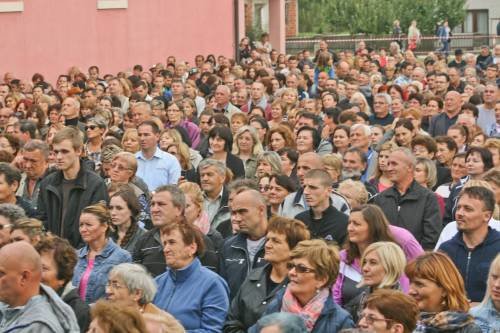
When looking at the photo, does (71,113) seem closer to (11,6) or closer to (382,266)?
(382,266)

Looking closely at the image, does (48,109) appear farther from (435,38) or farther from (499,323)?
(435,38)

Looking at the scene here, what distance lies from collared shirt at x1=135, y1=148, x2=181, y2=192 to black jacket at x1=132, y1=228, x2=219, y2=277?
13.1ft

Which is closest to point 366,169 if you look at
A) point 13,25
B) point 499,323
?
point 499,323

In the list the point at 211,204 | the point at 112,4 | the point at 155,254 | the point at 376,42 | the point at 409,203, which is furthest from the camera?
the point at 376,42

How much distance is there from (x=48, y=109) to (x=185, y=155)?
16.9 ft

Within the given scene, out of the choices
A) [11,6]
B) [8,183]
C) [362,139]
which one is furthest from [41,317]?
[11,6]

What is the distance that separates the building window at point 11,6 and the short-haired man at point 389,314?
2385 centimetres

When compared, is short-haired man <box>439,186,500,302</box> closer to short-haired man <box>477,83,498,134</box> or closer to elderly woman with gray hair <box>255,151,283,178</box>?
elderly woman with gray hair <box>255,151,283,178</box>

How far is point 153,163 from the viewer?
1530 centimetres

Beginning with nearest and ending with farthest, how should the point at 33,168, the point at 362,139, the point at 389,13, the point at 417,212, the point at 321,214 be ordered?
the point at 321,214 → the point at 417,212 → the point at 33,168 → the point at 362,139 → the point at 389,13

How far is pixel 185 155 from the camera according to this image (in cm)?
1608

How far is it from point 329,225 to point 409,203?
1.23 metres

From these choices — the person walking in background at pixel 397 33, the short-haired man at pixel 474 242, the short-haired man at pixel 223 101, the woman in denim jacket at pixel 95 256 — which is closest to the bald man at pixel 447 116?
the short-haired man at pixel 223 101

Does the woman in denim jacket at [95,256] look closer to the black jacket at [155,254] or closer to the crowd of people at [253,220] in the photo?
the crowd of people at [253,220]
